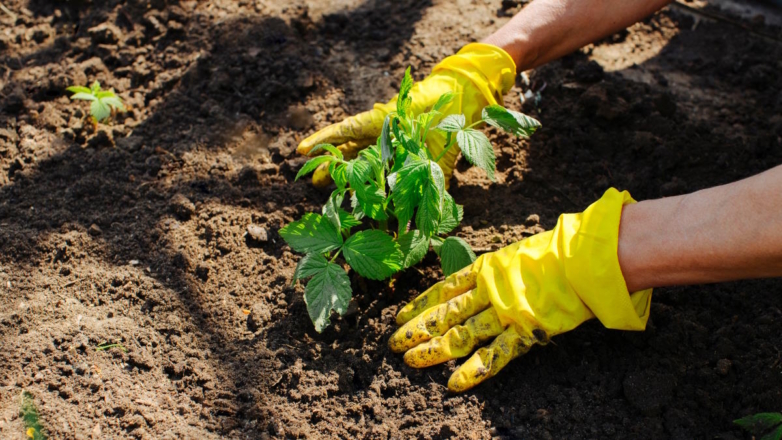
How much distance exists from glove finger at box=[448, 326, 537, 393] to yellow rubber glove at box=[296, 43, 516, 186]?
2.59ft

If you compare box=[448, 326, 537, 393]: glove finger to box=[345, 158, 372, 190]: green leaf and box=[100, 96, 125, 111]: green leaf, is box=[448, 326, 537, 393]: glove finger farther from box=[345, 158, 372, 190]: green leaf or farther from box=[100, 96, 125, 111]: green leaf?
box=[100, 96, 125, 111]: green leaf

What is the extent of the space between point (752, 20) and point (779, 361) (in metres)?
2.13

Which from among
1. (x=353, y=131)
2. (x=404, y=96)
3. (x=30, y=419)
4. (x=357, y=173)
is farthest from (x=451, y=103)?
(x=30, y=419)

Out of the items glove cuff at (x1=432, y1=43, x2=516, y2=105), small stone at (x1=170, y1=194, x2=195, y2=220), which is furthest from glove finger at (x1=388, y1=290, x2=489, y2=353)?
small stone at (x1=170, y1=194, x2=195, y2=220)

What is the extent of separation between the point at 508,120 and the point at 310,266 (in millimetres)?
806

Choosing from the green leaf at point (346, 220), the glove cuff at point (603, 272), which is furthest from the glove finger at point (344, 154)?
the glove cuff at point (603, 272)

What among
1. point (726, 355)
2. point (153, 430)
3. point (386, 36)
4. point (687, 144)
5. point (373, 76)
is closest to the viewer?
point (153, 430)

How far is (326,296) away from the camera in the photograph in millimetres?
2055

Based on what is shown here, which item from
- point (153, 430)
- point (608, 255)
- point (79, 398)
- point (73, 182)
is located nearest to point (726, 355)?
point (608, 255)

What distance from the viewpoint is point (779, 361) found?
2.10 m

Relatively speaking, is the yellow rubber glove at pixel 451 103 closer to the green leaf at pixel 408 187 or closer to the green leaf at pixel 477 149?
the green leaf at pixel 477 149

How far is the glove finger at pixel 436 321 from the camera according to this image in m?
2.14

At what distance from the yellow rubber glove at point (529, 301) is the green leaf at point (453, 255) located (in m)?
0.05

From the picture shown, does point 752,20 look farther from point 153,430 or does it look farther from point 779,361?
point 153,430
